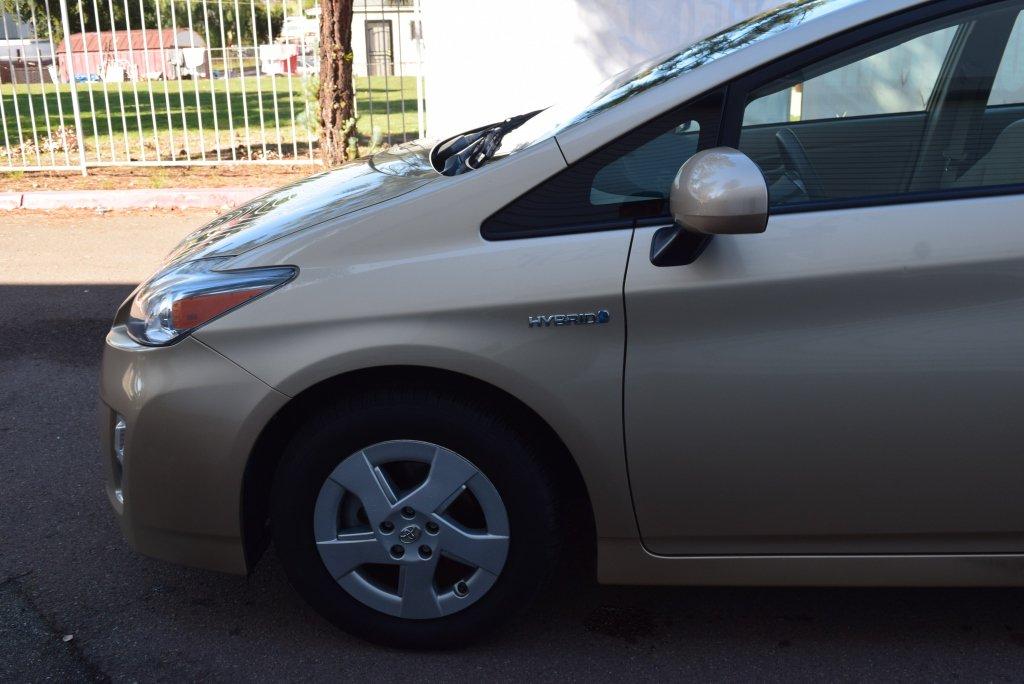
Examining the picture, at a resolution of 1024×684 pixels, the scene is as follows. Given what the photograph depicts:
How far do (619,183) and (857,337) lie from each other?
65cm

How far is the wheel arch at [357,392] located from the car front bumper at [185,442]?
4 cm

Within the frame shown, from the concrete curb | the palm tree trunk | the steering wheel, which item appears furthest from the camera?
the palm tree trunk

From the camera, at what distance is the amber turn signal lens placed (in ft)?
8.75

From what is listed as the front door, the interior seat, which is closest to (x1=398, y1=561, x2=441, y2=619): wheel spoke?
the front door

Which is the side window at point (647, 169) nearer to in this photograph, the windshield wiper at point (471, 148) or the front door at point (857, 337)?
the front door at point (857, 337)

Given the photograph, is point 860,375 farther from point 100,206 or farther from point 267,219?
point 100,206

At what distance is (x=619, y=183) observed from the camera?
259cm

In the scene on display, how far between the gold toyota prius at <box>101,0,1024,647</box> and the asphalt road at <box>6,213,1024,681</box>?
0.17 meters

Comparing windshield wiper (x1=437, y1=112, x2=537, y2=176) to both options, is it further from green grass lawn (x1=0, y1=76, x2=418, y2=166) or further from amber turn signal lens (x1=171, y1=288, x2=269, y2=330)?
green grass lawn (x1=0, y1=76, x2=418, y2=166)

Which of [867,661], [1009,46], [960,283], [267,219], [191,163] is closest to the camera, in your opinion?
[960,283]

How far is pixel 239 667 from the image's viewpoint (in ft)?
9.21

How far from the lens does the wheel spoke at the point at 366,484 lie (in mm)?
2643

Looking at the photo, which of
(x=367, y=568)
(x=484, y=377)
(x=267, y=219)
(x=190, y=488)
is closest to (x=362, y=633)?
(x=367, y=568)

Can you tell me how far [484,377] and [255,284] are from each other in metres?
0.62
